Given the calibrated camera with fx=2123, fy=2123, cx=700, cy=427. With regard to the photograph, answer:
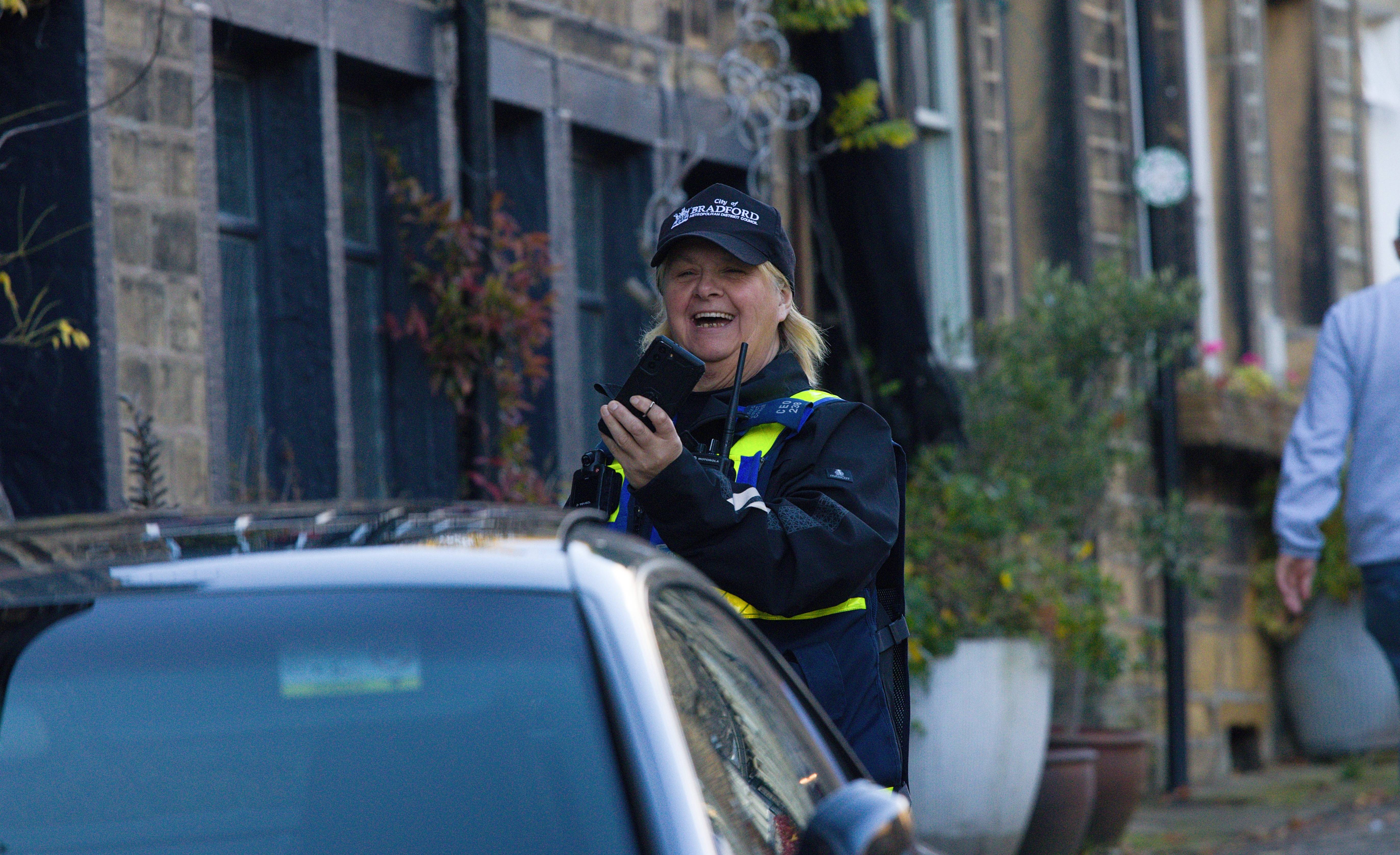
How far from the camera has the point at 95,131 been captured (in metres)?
6.18

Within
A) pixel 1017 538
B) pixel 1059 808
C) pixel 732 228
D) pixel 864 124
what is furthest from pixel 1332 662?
pixel 732 228

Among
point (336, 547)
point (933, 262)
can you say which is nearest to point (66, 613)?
point (336, 547)

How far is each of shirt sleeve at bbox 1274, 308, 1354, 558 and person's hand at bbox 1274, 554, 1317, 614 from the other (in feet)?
0.07

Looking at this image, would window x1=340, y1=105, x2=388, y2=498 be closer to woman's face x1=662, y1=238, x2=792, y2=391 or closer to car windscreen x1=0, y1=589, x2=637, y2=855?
woman's face x1=662, y1=238, x2=792, y2=391

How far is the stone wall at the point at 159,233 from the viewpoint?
6.39 metres

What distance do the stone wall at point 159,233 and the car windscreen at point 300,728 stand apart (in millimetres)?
4026

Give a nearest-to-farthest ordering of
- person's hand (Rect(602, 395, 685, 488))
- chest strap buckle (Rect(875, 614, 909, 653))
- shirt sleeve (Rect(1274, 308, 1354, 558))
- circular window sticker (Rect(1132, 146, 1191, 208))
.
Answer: person's hand (Rect(602, 395, 685, 488))
chest strap buckle (Rect(875, 614, 909, 653))
shirt sleeve (Rect(1274, 308, 1354, 558))
circular window sticker (Rect(1132, 146, 1191, 208))

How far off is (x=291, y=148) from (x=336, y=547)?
5.04 metres

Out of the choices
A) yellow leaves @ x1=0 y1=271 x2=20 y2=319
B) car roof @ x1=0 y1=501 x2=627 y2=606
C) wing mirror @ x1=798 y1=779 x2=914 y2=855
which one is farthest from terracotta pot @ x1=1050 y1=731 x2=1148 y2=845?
wing mirror @ x1=798 y1=779 x2=914 y2=855

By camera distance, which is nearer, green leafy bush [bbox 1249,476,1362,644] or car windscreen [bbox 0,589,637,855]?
car windscreen [bbox 0,589,637,855]

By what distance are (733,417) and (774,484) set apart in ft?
0.46

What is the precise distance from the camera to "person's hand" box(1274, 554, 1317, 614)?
5.98 m

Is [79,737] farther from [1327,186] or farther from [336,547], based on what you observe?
[1327,186]

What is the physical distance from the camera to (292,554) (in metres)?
2.53
